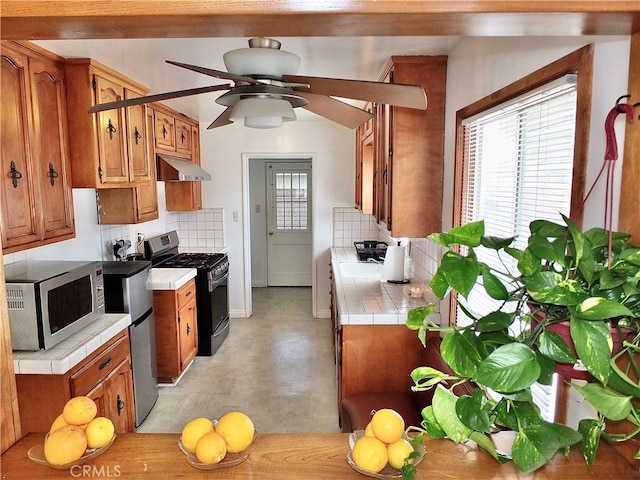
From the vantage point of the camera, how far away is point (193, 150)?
5059 mm

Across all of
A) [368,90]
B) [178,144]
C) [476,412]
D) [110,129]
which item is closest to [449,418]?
[476,412]

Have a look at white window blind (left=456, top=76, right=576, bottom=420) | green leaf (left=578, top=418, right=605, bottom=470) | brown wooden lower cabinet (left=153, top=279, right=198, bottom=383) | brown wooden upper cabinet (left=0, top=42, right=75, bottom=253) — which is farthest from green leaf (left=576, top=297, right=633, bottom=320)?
brown wooden lower cabinet (left=153, top=279, right=198, bottom=383)

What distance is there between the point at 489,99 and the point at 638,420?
1481 mm

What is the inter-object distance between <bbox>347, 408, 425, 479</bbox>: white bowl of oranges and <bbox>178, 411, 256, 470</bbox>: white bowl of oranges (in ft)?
0.68

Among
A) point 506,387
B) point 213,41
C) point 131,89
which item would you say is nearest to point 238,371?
point 131,89

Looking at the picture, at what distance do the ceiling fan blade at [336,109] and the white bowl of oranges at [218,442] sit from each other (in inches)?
49.5

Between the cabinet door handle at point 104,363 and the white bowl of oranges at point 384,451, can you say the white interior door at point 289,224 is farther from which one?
the white bowl of oranges at point 384,451

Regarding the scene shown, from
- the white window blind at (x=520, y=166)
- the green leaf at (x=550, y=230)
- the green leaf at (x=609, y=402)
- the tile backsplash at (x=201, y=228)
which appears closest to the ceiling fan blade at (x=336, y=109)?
the white window blind at (x=520, y=166)

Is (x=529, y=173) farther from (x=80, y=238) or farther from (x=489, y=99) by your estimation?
(x=80, y=238)

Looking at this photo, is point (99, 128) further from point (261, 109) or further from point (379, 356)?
point (379, 356)

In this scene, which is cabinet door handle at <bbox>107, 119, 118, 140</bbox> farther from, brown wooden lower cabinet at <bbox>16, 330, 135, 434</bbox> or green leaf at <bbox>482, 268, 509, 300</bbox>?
green leaf at <bbox>482, 268, 509, 300</bbox>

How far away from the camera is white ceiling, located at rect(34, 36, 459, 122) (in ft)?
7.26

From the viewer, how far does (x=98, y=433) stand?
83 centimetres

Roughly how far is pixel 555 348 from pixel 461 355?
0.14m
